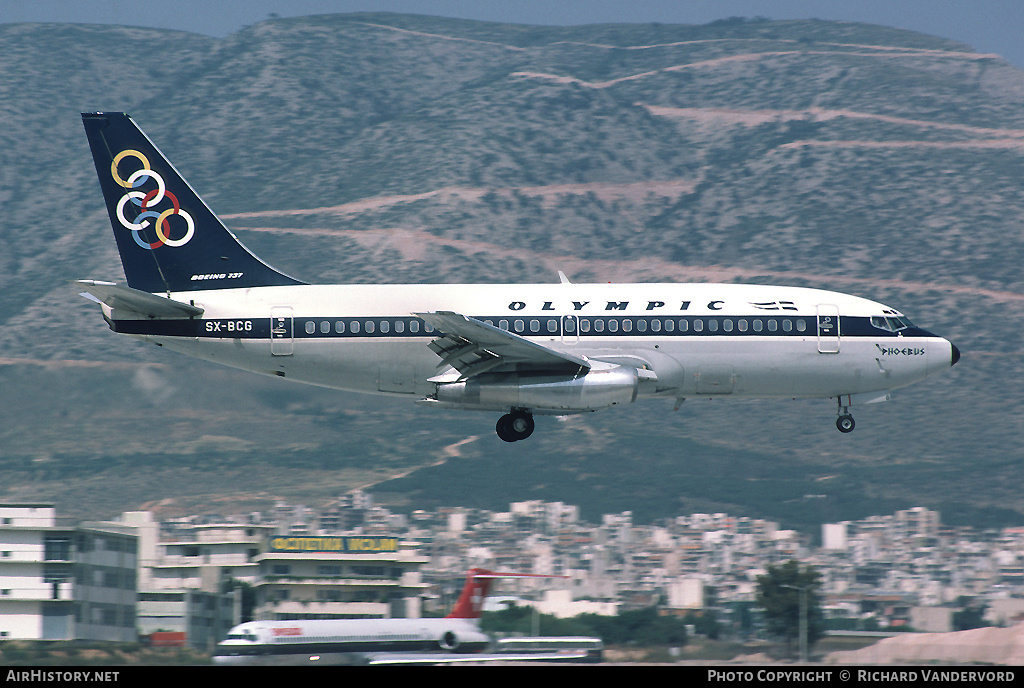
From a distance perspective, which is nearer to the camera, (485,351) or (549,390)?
(485,351)

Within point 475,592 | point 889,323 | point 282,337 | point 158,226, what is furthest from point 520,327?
point 475,592

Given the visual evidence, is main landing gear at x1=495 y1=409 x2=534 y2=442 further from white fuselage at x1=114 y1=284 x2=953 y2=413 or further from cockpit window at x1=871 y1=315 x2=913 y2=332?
cockpit window at x1=871 y1=315 x2=913 y2=332

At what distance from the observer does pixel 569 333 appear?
40.6m

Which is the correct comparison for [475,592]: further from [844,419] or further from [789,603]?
[844,419]

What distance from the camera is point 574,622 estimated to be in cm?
6575

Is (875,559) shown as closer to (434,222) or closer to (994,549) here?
(994,549)

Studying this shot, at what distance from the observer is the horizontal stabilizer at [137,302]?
3872 centimetres

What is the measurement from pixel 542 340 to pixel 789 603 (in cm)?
2901

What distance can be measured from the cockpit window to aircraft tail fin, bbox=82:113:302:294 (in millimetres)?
22122

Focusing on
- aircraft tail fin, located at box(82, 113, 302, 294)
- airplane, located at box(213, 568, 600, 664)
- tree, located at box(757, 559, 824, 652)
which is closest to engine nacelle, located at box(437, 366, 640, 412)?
aircraft tail fin, located at box(82, 113, 302, 294)

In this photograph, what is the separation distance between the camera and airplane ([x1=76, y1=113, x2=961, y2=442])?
1582 inches

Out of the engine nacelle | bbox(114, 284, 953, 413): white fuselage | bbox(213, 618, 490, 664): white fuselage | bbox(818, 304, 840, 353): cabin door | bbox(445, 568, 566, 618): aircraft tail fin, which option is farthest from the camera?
bbox(445, 568, 566, 618): aircraft tail fin
